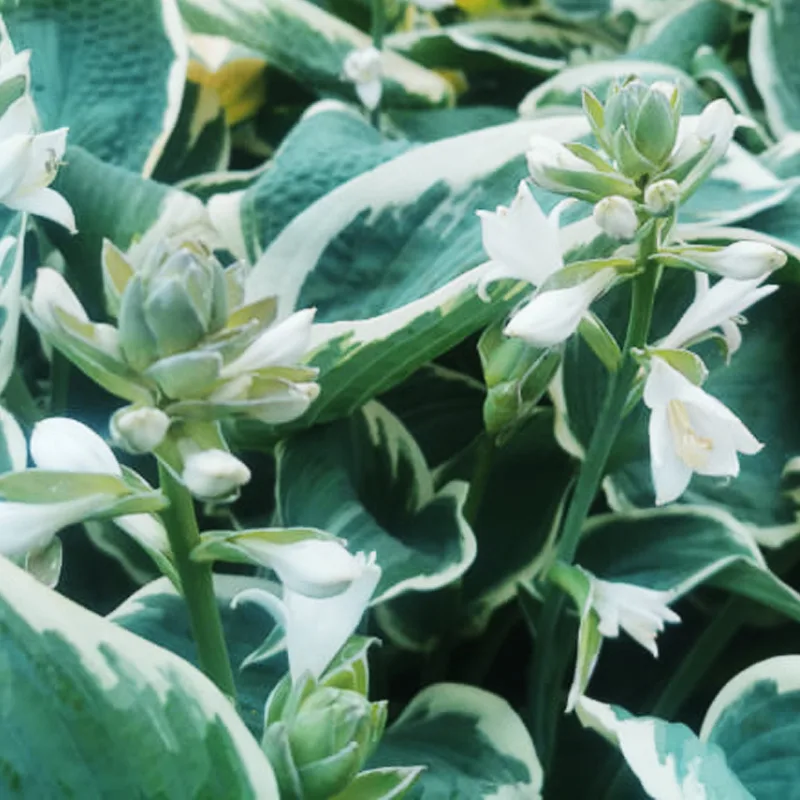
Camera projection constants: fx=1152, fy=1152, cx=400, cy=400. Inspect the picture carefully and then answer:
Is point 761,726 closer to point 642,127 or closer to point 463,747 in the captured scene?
point 463,747

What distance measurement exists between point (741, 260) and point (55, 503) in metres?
0.22

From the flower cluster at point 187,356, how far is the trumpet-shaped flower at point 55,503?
2 centimetres

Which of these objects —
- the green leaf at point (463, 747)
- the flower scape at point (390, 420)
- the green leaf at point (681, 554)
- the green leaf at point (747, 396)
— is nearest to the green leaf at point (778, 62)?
the flower scape at point (390, 420)

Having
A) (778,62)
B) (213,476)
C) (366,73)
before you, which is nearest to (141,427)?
(213,476)

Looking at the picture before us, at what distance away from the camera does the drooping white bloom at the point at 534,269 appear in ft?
1.17

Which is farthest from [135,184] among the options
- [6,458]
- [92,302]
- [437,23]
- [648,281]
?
[437,23]

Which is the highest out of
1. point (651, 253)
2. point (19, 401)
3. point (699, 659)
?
point (651, 253)

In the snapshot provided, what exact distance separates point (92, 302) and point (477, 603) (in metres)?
0.24

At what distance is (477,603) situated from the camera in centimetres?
54

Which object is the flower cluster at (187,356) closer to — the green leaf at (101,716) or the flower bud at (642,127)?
the green leaf at (101,716)

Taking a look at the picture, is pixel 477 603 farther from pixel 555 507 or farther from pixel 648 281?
pixel 648 281

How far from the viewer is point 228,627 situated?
47cm

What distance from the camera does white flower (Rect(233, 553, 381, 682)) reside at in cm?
32

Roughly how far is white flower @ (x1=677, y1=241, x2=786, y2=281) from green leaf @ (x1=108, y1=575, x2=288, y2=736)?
0.22m
